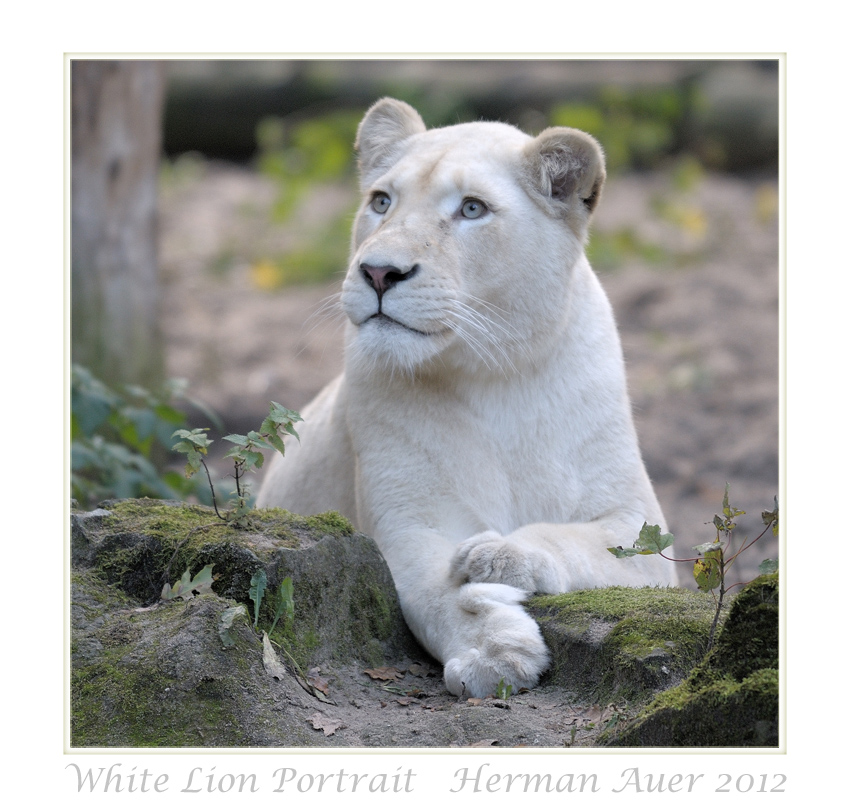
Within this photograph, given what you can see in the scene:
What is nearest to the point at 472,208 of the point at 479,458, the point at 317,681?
the point at 479,458

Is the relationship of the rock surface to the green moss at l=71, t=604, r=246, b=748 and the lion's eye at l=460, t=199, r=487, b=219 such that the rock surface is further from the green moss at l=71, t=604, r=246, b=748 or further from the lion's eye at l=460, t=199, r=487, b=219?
the lion's eye at l=460, t=199, r=487, b=219

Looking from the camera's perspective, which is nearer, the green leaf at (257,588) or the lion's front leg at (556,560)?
the green leaf at (257,588)

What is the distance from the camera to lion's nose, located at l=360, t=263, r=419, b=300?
3.89m

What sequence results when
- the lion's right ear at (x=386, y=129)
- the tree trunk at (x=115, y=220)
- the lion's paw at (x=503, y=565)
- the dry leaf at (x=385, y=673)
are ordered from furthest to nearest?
1. the tree trunk at (x=115, y=220)
2. the lion's right ear at (x=386, y=129)
3. the lion's paw at (x=503, y=565)
4. the dry leaf at (x=385, y=673)

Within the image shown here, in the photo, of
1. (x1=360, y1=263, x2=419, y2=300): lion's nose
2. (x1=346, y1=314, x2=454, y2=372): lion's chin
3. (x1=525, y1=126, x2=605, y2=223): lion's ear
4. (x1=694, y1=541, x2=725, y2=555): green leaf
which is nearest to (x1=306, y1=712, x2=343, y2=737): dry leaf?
(x1=694, y1=541, x2=725, y2=555): green leaf

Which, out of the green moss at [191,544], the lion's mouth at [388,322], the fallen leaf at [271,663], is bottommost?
the fallen leaf at [271,663]

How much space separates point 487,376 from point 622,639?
1403 mm

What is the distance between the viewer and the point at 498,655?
3.43 meters

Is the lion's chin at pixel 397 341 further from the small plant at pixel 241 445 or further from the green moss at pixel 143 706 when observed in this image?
the green moss at pixel 143 706

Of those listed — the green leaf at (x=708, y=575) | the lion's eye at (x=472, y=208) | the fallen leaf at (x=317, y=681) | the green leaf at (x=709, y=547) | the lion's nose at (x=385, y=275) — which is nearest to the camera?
the green leaf at (x=709, y=547)

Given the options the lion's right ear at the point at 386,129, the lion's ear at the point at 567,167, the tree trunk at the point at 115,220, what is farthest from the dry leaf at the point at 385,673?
the tree trunk at the point at 115,220

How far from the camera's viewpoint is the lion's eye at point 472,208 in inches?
165

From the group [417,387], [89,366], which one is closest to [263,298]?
[89,366]
